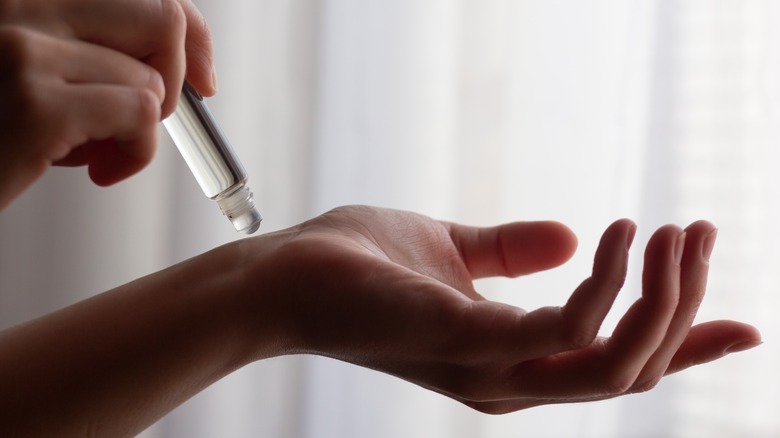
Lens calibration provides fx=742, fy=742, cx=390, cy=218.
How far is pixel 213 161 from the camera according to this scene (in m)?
0.59

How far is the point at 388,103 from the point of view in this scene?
131cm

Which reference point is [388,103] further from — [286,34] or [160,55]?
[160,55]

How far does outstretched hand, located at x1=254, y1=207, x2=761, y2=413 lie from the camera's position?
0.41 m

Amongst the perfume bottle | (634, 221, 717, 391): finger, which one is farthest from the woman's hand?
(634, 221, 717, 391): finger

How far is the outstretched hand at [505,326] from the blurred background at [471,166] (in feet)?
2.52

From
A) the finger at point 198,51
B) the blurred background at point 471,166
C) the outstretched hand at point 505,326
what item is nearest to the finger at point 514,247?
the outstretched hand at point 505,326

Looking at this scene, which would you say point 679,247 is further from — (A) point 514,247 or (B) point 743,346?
(A) point 514,247

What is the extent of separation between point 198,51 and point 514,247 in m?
0.33

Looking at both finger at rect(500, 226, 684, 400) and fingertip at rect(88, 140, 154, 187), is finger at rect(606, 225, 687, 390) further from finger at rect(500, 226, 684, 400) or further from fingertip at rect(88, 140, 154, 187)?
fingertip at rect(88, 140, 154, 187)

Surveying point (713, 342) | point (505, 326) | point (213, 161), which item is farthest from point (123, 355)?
point (713, 342)

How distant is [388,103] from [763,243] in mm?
682

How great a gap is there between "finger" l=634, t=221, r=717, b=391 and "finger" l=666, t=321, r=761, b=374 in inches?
0.9

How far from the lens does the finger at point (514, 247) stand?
2.17ft

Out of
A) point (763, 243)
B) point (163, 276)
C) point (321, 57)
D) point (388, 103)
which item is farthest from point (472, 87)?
point (163, 276)
